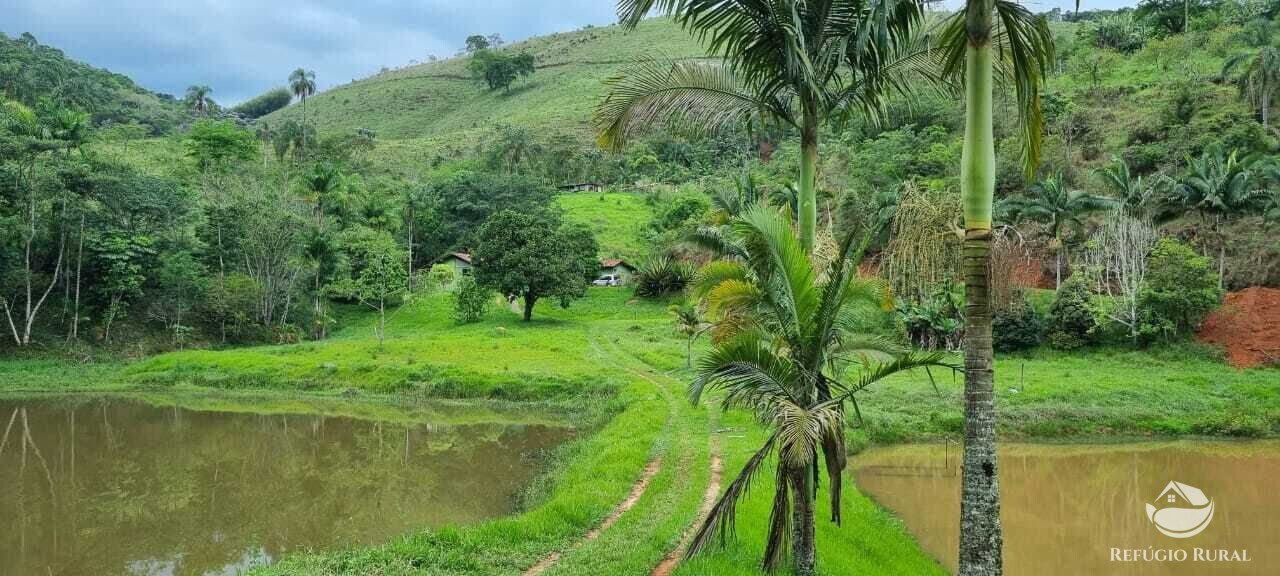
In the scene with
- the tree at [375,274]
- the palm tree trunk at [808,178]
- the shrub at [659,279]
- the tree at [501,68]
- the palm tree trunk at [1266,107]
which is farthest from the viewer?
the tree at [501,68]

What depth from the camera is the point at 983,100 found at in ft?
17.1

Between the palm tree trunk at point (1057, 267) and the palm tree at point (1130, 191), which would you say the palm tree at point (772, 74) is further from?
the palm tree at point (1130, 191)

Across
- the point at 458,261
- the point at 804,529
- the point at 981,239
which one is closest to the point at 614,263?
the point at 458,261

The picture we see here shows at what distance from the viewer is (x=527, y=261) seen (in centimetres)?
3819

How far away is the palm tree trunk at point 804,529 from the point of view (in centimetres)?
726

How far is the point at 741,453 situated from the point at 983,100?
10.1m

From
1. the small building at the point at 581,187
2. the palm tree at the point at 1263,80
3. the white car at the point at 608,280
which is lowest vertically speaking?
the white car at the point at 608,280

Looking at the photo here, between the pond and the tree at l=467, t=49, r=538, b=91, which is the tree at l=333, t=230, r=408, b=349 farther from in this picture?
the tree at l=467, t=49, r=538, b=91

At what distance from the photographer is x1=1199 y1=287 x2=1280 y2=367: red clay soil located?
24.5 metres

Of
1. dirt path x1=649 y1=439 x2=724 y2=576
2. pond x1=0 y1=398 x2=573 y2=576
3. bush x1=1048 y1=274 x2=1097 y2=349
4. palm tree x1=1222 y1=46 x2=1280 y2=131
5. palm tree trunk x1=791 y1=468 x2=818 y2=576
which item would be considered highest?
palm tree x1=1222 y1=46 x2=1280 y2=131

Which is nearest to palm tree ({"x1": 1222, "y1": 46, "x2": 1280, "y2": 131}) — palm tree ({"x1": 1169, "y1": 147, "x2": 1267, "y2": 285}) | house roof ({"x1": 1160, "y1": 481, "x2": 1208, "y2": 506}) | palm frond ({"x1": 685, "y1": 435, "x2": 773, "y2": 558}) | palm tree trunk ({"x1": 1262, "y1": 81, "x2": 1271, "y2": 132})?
palm tree trunk ({"x1": 1262, "y1": 81, "x2": 1271, "y2": 132})

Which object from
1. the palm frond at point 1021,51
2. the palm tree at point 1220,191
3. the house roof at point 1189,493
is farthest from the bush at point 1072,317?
the palm frond at point 1021,51

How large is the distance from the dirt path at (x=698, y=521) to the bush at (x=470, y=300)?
87.8ft

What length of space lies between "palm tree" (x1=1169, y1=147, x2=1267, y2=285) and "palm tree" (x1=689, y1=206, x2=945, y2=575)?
98.6ft
